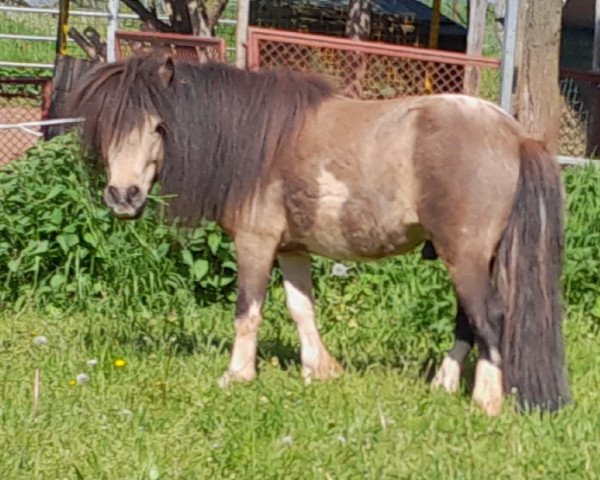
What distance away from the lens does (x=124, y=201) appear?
681 centimetres

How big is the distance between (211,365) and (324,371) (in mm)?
593

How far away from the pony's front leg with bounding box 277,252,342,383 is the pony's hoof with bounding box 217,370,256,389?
1.00 ft

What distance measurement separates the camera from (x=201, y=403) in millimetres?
6469

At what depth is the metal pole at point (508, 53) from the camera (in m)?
9.22

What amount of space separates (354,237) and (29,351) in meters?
1.97

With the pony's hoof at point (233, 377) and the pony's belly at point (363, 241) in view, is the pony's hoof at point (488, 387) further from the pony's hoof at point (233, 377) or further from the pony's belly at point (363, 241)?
the pony's hoof at point (233, 377)

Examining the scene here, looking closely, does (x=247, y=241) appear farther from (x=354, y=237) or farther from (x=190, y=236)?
(x=190, y=236)

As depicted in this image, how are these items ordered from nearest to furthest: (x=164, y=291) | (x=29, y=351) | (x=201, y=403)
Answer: (x=201, y=403), (x=29, y=351), (x=164, y=291)

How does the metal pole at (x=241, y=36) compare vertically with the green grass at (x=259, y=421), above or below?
above

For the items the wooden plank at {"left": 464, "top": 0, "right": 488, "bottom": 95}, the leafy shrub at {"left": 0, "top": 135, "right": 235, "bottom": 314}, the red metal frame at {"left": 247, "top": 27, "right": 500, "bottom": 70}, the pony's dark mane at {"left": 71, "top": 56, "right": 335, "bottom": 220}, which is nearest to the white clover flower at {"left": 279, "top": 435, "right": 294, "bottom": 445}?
the pony's dark mane at {"left": 71, "top": 56, "right": 335, "bottom": 220}

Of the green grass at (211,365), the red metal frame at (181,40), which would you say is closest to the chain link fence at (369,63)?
the red metal frame at (181,40)

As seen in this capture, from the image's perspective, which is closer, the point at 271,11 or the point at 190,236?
the point at 190,236

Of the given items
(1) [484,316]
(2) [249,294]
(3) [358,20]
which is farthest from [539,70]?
(3) [358,20]

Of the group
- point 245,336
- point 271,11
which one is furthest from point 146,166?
point 271,11
